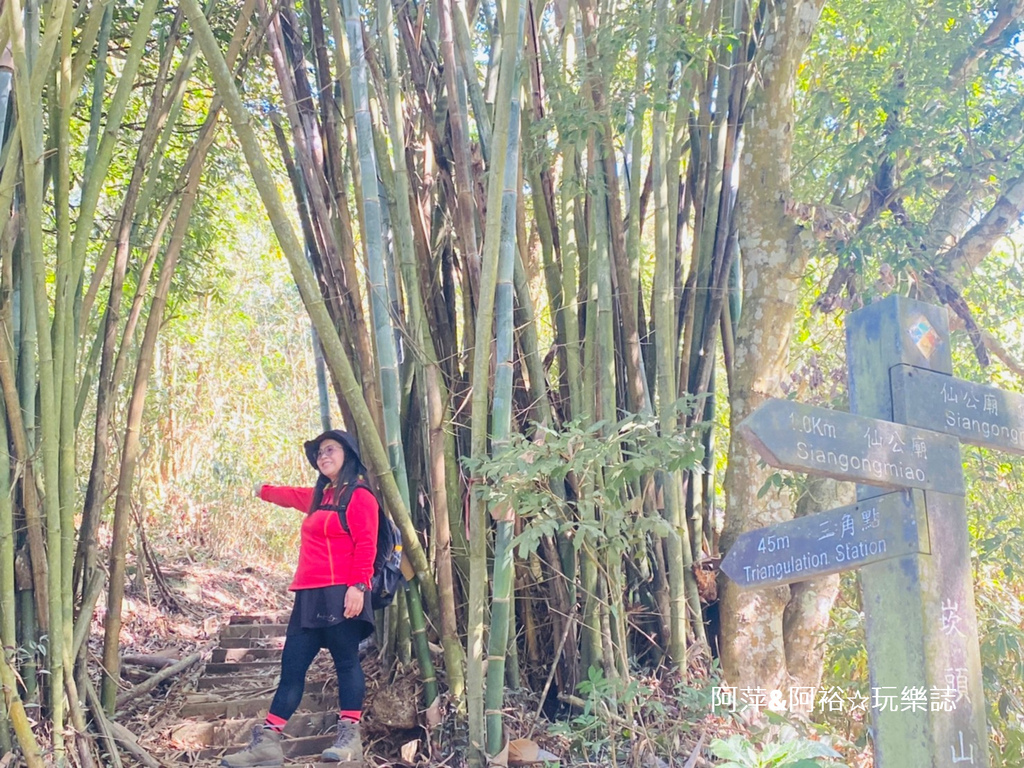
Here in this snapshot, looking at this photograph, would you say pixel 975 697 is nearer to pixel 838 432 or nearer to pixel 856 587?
pixel 838 432

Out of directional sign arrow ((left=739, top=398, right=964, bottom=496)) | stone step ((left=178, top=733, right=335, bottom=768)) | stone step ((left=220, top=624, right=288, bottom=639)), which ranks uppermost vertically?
directional sign arrow ((left=739, top=398, right=964, bottom=496))

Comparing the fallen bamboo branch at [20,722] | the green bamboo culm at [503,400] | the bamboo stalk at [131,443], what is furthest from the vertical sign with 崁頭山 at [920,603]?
the bamboo stalk at [131,443]

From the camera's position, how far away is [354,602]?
3064 millimetres

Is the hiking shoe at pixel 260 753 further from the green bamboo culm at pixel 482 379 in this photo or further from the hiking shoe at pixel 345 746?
the green bamboo culm at pixel 482 379

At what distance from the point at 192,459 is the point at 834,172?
5231 mm

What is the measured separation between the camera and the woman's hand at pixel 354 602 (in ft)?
10.0

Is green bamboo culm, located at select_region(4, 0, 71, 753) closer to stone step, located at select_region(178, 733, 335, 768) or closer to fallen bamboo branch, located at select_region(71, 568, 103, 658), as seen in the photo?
fallen bamboo branch, located at select_region(71, 568, 103, 658)

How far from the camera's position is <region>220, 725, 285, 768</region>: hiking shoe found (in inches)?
115

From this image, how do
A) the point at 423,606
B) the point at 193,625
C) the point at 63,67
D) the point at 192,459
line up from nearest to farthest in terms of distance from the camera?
1. the point at 63,67
2. the point at 423,606
3. the point at 193,625
4. the point at 192,459

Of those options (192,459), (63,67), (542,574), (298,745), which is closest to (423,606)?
(542,574)

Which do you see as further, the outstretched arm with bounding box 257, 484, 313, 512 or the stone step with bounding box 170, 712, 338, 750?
the outstretched arm with bounding box 257, 484, 313, 512

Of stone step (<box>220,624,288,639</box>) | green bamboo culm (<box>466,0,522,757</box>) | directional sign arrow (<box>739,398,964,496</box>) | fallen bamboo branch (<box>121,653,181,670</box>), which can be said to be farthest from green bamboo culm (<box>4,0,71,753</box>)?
stone step (<box>220,624,288,639</box>)

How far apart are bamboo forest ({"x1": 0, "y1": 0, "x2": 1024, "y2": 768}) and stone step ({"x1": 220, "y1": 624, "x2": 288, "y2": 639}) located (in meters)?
0.52

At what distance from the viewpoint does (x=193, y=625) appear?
5.32 m
